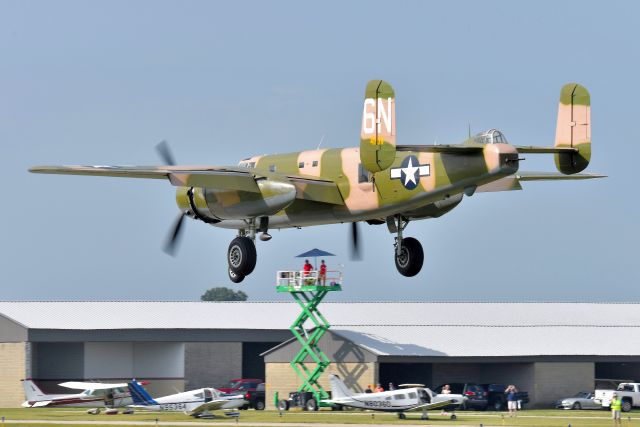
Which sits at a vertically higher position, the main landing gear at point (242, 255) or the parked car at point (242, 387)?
the main landing gear at point (242, 255)

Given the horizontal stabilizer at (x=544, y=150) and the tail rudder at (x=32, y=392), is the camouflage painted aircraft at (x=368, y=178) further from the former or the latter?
the tail rudder at (x=32, y=392)

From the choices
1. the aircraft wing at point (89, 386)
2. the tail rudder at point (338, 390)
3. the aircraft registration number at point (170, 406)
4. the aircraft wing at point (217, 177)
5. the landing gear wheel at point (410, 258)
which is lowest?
the aircraft registration number at point (170, 406)

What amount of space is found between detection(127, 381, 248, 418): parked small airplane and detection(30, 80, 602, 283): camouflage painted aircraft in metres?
40.6

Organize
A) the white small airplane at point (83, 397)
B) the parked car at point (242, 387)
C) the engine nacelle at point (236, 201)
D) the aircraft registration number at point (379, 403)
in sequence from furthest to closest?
the parked car at point (242, 387), the white small airplane at point (83, 397), the aircraft registration number at point (379, 403), the engine nacelle at point (236, 201)

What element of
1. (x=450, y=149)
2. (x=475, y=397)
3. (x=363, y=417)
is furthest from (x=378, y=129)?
(x=475, y=397)

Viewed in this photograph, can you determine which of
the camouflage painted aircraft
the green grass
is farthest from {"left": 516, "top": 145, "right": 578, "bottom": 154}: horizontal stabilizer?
the green grass

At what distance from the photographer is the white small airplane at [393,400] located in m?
84.2

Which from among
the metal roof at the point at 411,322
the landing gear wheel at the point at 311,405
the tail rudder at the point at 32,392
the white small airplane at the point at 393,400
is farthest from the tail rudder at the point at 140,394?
the metal roof at the point at 411,322

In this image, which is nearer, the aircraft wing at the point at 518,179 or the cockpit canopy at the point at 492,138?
the cockpit canopy at the point at 492,138

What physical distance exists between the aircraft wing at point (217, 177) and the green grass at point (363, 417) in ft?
110

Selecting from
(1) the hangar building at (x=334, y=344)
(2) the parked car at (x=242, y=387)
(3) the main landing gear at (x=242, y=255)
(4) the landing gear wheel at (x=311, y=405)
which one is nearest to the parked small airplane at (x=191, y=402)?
(4) the landing gear wheel at (x=311, y=405)

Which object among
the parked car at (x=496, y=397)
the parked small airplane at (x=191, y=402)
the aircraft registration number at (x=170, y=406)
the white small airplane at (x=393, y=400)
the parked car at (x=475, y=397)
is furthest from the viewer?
the parked car at (x=496, y=397)

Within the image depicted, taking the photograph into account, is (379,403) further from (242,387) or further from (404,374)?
(404,374)

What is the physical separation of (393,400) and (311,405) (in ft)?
29.8
